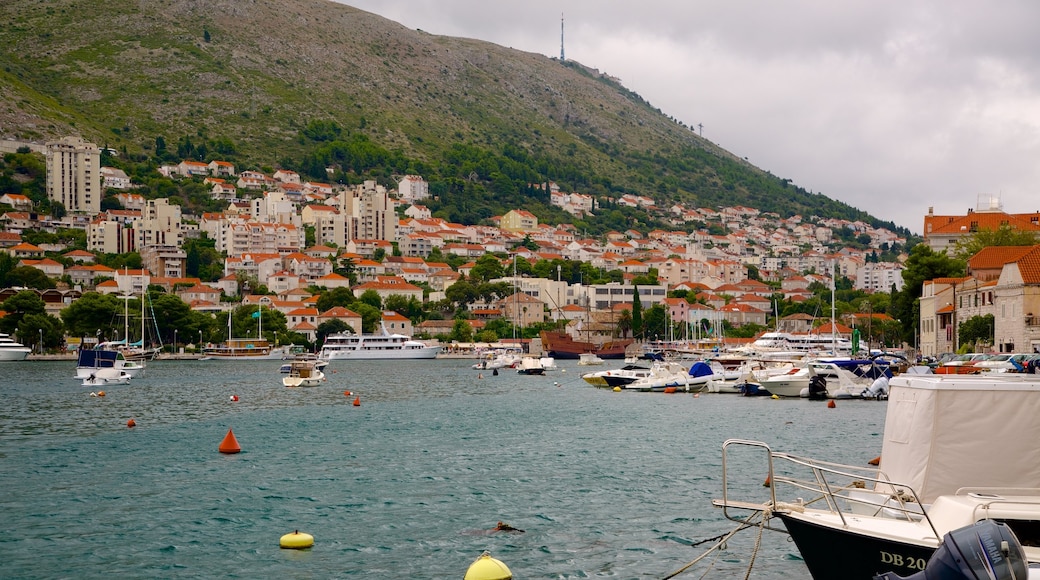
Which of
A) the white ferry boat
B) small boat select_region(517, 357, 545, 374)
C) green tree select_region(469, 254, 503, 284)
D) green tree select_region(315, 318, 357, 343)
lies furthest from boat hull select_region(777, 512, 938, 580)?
green tree select_region(469, 254, 503, 284)

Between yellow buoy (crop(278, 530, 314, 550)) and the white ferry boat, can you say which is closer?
yellow buoy (crop(278, 530, 314, 550))

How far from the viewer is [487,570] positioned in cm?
1430

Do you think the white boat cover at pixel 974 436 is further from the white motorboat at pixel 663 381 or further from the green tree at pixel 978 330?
the green tree at pixel 978 330

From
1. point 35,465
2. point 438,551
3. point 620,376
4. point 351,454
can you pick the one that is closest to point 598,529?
point 438,551

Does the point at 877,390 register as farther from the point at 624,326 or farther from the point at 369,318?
the point at 369,318

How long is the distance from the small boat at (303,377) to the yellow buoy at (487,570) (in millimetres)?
55104

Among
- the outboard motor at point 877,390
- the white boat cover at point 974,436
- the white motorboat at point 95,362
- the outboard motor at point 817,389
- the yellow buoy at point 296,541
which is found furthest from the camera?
the white motorboat at point 95,362

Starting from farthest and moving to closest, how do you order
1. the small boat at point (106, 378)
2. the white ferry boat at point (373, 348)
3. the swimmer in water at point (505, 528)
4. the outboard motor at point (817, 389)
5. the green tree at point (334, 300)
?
the green tree at point (334, 300) < the white ferry boat at point (373, 348) < the small boat at point (106, 378) < the outboard motor at point (817, 389) < the swimmer in water at point (505, 528)

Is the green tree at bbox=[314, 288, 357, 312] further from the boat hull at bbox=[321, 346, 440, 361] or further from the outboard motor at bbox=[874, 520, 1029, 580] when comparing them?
the outboard motor at bbox=[874, 520, 1029, 580]

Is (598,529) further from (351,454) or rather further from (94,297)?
(94,297)

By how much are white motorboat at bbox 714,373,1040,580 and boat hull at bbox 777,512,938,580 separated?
0.04ft

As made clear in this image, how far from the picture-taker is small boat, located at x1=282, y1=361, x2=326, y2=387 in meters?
68.3

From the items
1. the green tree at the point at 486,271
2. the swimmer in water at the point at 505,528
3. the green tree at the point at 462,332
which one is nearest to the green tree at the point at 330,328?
the green tree at the point at 462,332

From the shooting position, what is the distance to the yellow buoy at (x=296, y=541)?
1709 cm
